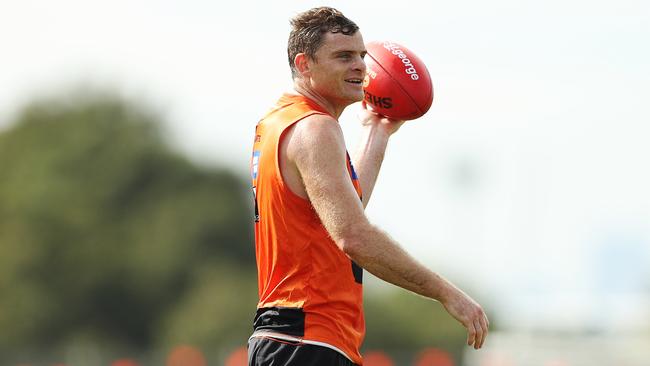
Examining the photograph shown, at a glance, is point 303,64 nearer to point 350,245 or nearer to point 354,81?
point 354,81

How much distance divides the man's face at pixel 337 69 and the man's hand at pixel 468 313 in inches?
43.3

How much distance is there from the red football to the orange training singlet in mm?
1250

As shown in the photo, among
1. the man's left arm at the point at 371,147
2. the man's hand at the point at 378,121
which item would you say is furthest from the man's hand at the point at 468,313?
the man's hand at the point at 378,121

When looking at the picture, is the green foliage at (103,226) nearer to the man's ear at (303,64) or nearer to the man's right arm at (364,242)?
the man's ear at (303,64)

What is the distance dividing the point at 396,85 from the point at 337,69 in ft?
3.54

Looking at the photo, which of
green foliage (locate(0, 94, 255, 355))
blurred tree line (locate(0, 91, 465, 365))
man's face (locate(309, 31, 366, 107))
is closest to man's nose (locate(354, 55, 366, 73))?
man's face (locate(309, 31, 366, 107))

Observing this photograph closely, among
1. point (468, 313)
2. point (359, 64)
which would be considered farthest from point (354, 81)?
point (468, 313)

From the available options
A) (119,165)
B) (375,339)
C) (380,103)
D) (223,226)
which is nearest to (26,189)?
(119,165)

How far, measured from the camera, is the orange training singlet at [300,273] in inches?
226

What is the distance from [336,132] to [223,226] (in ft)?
160

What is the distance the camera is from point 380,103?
7.11 meters

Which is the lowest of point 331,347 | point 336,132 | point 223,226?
point 223,226

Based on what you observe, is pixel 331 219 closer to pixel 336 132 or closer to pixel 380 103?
pixel 336 132

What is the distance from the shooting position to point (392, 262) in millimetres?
5555
